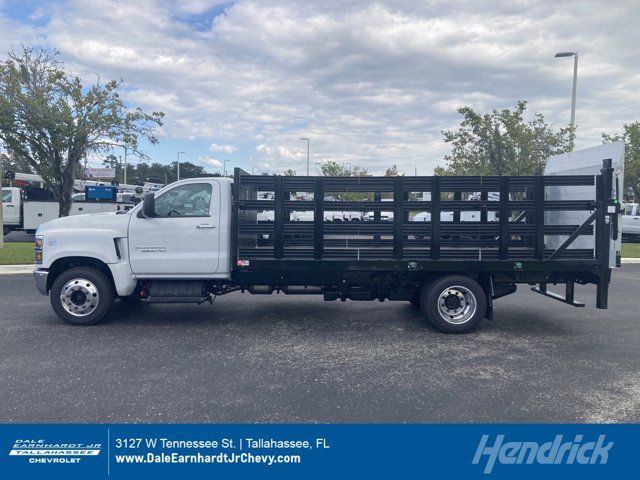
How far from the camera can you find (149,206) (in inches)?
256

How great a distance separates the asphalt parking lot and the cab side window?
1670 mm

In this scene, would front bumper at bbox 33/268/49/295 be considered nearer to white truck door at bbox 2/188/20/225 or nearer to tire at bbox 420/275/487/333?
tire at bbox 420/275/487/333

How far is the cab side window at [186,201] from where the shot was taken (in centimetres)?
667

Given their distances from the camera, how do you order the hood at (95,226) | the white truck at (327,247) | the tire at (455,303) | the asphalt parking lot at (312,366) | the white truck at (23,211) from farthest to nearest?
the white truck at (23,211) < the hood at (95,226) < the tire at (455,303) < the white truck at (327,247) < the asphalt parking lot at (312,366)

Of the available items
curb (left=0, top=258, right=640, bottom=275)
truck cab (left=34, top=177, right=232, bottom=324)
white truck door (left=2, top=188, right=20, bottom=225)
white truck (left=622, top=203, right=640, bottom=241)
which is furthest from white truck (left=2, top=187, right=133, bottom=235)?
white truck (left=622, top=203, right=640, bottom=241)

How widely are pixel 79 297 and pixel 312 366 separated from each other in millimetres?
3668

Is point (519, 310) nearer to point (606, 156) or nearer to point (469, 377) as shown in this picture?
point (606, 156)

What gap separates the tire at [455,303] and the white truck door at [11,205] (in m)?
21.8

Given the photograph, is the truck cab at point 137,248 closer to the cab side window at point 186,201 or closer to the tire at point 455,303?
the cab side window at point 186,201

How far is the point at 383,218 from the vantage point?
261 inches

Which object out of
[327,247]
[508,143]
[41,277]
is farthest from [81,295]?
[508,143]

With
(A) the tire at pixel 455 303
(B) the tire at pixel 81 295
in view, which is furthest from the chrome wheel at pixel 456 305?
(B) the tire at pixel 81 295

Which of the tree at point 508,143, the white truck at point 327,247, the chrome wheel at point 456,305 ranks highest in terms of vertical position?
the tree at point 508,143

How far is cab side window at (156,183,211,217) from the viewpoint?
6.67m
